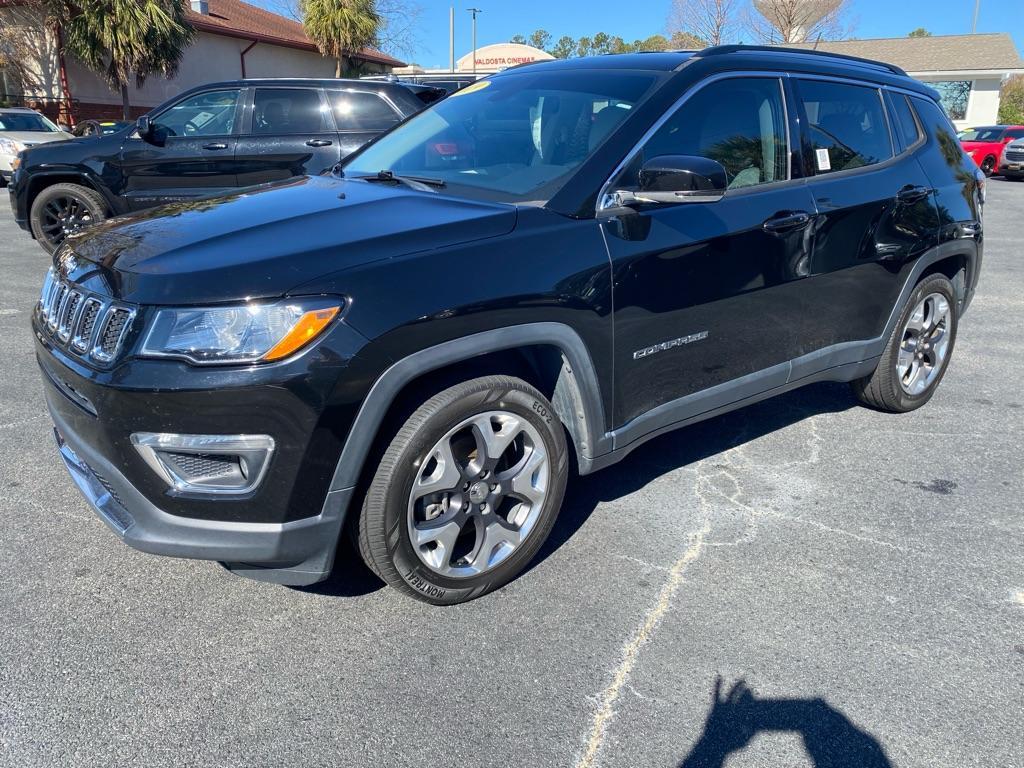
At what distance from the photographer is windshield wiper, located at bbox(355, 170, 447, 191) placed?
10.9ft

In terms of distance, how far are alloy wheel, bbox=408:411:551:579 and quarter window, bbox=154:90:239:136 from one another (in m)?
→ 6.52

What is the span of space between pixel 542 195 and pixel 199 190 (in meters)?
6.16

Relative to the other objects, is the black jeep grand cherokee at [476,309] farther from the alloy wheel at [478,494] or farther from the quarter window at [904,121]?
the quarter window at [904,121]

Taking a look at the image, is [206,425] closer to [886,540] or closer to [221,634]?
[221,634]

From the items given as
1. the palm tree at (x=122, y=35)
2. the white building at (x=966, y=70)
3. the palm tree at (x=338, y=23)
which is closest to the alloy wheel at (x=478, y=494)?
the palm tree at (x=122, y=35)

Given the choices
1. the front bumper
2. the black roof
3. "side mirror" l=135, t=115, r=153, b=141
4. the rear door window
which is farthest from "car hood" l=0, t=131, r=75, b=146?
the front bumper

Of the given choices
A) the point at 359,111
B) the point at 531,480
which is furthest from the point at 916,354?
the point at 359,111

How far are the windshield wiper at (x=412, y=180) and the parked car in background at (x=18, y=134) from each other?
14.7 m

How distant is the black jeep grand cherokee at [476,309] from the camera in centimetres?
237

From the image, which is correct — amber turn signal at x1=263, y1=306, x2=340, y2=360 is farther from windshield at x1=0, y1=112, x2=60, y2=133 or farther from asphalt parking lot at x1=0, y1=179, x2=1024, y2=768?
windshield at x1=0, y1=112, x2=60, y2=133

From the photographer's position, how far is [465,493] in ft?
9.17

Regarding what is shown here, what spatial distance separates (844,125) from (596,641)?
2.81m

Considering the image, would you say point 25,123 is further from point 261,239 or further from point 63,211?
point 261,239

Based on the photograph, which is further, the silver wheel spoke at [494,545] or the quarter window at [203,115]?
the quarter window at [203,115]
